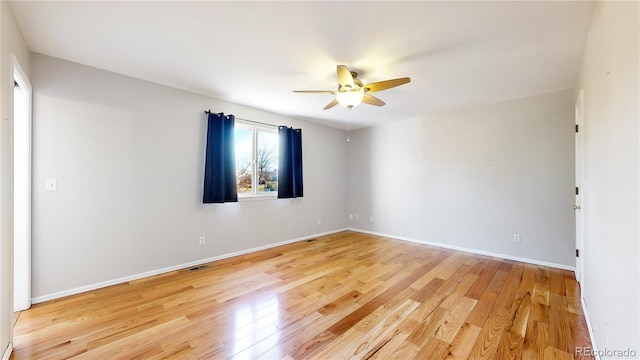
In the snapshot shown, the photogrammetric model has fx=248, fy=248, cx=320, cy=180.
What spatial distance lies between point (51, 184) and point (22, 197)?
231 mm

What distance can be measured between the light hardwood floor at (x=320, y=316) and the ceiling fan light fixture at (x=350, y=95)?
2.05 m

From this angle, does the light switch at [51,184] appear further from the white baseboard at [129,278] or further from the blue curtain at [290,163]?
the blue curtain at [290,163]

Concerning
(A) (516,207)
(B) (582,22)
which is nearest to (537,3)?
(B) (582,22)

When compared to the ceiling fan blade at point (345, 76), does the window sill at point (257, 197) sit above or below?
below

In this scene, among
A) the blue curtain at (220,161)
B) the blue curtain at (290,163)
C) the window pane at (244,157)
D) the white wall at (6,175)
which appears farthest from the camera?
the blue curtain at (290,163)

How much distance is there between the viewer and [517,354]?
171 centimetres

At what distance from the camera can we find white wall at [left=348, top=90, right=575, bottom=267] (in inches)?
133

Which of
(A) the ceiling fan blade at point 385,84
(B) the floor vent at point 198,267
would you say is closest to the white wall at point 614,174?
(A) the ceiling fan blade at point 385,84

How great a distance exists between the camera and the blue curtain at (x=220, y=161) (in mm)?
3541

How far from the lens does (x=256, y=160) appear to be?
430 centimetres

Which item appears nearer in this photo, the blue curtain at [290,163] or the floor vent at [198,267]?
the floor vent at [198,267]

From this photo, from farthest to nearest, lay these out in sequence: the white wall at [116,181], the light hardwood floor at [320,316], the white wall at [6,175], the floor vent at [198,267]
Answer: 1. the floor vent at [198,267]
2. the white wall at [116,181]
3. the light hardwood floor at [320,316]
4. the white wall at [6,175]

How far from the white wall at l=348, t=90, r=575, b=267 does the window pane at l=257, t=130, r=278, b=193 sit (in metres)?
2.20

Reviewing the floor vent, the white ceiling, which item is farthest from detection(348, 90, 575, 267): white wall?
the floor vent
